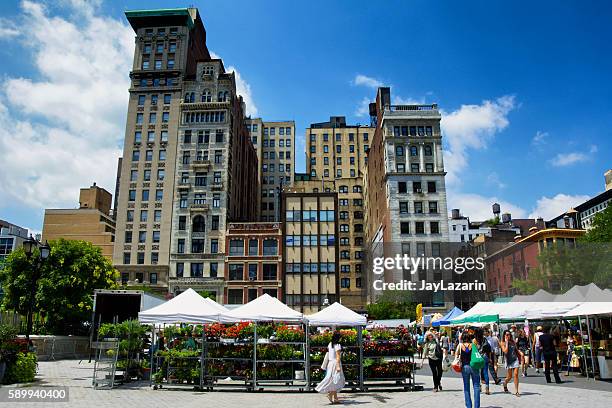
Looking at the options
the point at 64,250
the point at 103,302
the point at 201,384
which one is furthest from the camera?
the point at 64,250

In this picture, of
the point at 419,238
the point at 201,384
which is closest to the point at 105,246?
the point at 419,238

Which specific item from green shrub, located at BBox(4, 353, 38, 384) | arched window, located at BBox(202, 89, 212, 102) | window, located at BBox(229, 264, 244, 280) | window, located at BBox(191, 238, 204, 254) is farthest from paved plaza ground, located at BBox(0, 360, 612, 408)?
arched window, located at BBox(202, 89, 212, 102)

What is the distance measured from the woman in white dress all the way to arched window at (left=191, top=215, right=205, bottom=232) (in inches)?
2166

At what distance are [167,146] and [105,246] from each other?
23.5 meters

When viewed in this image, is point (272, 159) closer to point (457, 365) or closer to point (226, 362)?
point (226, 362)

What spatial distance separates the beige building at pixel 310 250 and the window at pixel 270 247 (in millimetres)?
1280

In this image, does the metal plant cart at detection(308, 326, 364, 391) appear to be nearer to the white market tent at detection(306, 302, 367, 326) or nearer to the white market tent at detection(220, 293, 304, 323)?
the white market tent at detection(306, 302, 367, 326)

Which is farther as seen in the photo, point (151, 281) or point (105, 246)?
point (105, 246)

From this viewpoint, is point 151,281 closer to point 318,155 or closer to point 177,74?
point 177,74

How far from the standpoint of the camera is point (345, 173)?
107 metres

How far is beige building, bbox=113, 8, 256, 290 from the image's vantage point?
67.4m

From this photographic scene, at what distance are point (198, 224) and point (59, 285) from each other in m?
31.1

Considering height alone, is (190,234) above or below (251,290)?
above

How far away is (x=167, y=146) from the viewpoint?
71.2m
